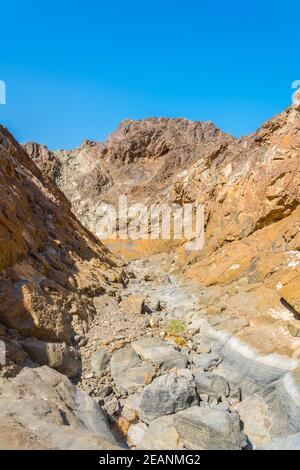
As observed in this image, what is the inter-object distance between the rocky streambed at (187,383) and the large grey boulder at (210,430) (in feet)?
0.04

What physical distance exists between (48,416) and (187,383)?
276cm

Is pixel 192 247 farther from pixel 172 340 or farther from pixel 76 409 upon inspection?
pixel 76 409

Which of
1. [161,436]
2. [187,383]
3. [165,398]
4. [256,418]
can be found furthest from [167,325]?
[161,436]

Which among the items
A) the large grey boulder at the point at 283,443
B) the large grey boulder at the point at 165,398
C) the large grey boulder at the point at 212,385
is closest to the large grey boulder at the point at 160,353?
the large grey boulder at the point at 212,385

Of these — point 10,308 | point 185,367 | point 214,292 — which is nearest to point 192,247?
point 214,292

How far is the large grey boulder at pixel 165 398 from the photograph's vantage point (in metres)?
5.65

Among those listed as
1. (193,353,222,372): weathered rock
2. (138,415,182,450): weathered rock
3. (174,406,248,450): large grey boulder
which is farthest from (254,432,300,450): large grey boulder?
(193,353,222,372): weathered rock

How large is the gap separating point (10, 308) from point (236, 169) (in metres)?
13.6

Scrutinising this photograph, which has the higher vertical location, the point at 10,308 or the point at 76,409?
the point at 10,308

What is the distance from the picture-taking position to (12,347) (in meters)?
5.54

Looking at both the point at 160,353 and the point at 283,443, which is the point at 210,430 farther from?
the point at 160,353

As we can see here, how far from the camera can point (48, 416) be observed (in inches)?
168

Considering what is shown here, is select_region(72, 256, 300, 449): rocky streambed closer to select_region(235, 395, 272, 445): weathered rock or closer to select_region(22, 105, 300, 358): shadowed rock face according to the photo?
select_region(235, 395, 272, 445): weathered rock

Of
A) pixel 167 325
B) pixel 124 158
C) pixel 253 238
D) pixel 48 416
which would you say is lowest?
pixel 48 416
